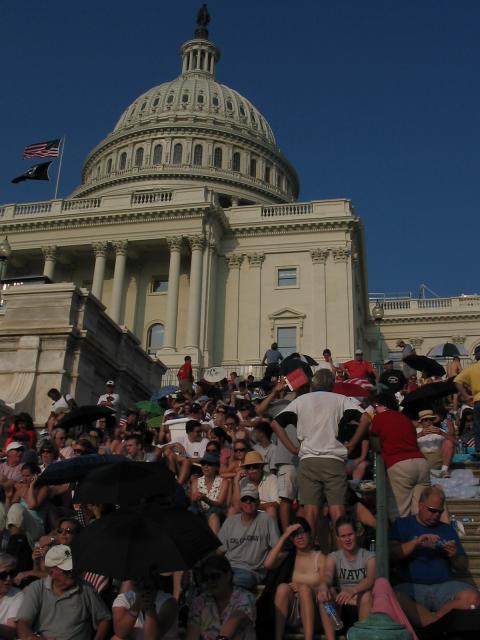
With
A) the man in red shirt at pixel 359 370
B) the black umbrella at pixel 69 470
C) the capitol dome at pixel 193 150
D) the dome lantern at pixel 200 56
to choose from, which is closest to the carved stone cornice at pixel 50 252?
the capitol dome at pixel 193 150

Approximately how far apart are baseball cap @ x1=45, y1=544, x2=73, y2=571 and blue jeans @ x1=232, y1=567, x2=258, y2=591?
1592 millimetres

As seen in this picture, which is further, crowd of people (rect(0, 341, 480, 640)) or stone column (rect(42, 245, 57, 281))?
stone column (rect(42, 245, 57, 281))

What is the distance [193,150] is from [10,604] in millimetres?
67849

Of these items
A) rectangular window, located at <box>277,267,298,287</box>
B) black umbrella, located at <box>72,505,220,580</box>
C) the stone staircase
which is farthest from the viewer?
rectangular window, located at <box>277,267,298,287</box>

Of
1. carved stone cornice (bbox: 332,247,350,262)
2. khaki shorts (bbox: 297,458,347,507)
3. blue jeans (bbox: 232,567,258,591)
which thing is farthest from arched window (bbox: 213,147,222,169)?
blue jeans (bbox: 232,567,258,591)

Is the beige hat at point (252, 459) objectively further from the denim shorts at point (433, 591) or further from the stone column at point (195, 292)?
the stone column at point (195, 292)

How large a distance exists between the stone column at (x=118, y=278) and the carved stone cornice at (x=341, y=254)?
1404 centimetres

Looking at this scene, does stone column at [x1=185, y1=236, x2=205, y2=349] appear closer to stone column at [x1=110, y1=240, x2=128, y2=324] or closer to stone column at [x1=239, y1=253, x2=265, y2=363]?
stone column at [x1=239, y1=253, x2=265, y2=363]

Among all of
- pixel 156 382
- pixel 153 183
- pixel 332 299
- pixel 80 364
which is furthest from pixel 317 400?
pixel 153 183

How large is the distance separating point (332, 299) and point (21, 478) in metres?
39.2

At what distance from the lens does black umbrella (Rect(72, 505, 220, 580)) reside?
5625mm

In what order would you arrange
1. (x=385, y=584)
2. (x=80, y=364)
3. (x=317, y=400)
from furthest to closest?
(x=80, y=364)
(x=317, y=400)
(x=385, y=584)

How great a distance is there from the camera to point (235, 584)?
698cm

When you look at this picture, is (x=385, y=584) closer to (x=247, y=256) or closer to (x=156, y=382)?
(x=156, y=382)
